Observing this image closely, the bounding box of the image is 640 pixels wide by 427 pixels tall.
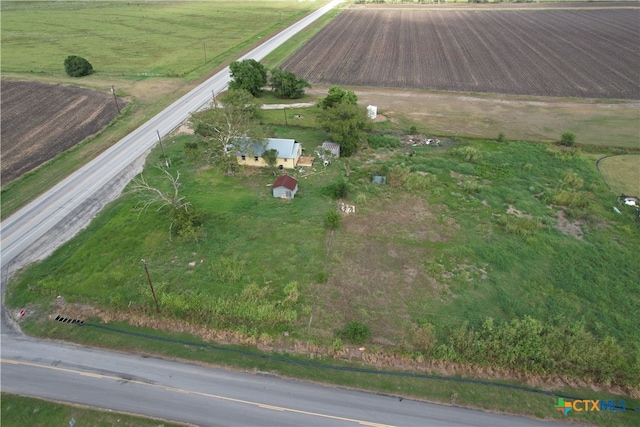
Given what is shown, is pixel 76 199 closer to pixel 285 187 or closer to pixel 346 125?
pixel 285 187

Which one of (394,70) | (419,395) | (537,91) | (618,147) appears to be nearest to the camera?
(419,395)

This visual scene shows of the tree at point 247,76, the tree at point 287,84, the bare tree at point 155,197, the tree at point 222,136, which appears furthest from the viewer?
the tree at point 287,84

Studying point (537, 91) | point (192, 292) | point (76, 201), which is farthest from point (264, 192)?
point (537, 91)

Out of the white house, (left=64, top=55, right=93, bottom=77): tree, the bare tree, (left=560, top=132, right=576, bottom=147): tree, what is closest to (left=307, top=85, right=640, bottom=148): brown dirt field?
(left=560, top=132, right=576, bottom=147): tree

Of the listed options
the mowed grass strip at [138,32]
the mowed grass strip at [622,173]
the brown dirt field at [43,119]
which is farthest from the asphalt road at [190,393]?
the mowed grass strip at [138,32]

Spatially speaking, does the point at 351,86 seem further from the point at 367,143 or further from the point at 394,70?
the point at 367,143

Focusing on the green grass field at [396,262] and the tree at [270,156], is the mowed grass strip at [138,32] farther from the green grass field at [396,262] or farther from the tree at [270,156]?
the green grass field at [396,262]
